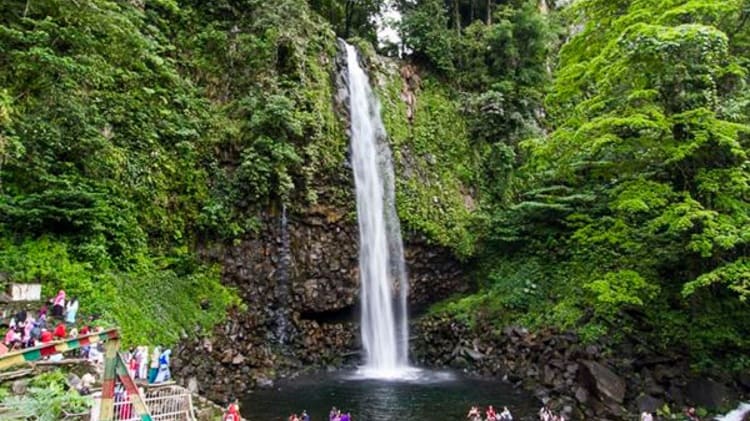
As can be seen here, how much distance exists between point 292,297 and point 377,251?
410cm

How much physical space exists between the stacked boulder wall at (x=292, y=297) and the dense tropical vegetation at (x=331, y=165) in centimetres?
77

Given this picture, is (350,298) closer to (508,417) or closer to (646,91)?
(508,417)

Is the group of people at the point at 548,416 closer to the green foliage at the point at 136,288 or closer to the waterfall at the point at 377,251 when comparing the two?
the waterfall at the point at 377,251

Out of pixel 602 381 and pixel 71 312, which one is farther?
pixel 602 381

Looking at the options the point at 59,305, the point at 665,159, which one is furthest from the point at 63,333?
the point at 665,159

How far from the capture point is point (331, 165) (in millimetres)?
19500

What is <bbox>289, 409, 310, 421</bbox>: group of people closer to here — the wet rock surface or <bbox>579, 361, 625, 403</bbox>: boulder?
the wet rock surface

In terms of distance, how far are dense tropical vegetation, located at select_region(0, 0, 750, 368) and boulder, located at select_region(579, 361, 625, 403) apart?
124cm

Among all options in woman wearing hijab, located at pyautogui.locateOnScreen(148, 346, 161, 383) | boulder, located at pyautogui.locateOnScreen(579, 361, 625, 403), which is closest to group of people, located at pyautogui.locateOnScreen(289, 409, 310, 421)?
woman wearing hijab, located at pyautogui.locateOnScreen(148, 346, 161, 383)

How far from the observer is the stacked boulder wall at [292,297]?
15.9m

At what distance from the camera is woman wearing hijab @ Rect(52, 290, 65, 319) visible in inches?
437

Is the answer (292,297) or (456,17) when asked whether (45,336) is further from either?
(456,17)

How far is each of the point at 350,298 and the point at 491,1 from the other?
70.5 feet

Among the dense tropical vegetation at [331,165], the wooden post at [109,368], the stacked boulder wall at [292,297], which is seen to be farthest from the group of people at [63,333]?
the wooden post at [109,368]
